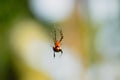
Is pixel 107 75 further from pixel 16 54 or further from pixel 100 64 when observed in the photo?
pixel 16 54

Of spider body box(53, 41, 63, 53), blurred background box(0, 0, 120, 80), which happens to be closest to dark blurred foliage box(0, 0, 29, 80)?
blurred background box(0, 0, 120, 80)

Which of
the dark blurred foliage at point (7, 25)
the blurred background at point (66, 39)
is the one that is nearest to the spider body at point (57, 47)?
the blurred background at point (66, 39)

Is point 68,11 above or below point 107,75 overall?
above

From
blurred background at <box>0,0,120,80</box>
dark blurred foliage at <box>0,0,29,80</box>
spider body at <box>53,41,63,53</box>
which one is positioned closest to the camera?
spider body at <box>53,41,63,53</box>

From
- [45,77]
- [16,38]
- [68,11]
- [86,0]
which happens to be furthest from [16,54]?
[86,0]

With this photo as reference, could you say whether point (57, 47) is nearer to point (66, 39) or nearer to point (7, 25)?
point (66, 39)

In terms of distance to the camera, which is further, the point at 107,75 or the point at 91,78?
the point at 107,75

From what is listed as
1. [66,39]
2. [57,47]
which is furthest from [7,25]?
[57,47]

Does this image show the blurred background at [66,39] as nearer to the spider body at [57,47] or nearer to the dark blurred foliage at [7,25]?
the dark blurred foliage at [7,25]

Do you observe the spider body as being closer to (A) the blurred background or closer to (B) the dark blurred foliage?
(A) the blurred background
